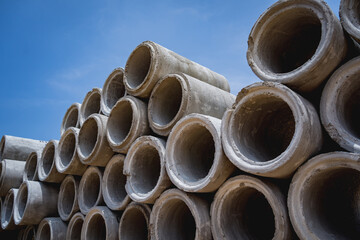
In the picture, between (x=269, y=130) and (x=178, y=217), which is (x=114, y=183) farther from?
(x=269, y=130)

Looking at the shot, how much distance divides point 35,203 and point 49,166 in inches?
26.1

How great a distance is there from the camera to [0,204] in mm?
5730

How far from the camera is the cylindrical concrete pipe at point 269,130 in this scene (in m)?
1.81

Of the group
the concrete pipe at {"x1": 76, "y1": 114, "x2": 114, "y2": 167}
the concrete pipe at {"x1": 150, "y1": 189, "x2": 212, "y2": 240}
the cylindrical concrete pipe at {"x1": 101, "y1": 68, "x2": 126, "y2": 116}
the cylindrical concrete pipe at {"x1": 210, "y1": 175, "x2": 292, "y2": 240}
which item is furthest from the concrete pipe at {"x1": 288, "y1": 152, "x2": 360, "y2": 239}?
the cylindrical concrete pipe at {"x1": 101, "y1": 68, "x2": 126, "y2": 116}

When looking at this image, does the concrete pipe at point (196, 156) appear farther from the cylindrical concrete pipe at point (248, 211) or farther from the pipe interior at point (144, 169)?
the pipe interior at point (144, 169)

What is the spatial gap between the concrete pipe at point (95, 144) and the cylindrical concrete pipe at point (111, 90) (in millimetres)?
395

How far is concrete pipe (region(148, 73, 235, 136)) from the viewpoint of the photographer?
2869 millimetres

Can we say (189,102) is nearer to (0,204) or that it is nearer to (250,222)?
(250,222)

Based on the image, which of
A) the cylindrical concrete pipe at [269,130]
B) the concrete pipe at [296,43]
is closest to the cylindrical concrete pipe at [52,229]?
the cylindrical concrete pipe at [269,130]

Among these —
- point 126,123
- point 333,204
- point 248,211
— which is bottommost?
point 333,204

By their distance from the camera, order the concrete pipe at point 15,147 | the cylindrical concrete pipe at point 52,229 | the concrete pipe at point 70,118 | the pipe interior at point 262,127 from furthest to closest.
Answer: the concrete pipe at point 15,147 → the concrete pipe at point 70,118 → the cylindrical concrete pipe at point 52,229 → the pipe interior at point 262,127

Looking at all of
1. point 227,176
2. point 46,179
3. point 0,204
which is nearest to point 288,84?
point 227,176

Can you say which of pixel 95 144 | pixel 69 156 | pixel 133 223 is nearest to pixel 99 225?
pixel 133 223

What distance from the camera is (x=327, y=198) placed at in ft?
7.09
